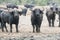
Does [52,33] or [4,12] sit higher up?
[4,12]

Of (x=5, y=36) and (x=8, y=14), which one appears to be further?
(x=8, y=14)

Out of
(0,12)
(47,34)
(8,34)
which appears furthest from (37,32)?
(0,12)

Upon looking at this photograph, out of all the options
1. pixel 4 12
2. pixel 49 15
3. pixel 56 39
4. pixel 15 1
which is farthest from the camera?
pixel 15 1

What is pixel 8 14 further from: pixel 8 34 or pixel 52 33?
pixel 52 33

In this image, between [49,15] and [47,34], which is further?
[49,15]

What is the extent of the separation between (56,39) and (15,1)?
192 feet

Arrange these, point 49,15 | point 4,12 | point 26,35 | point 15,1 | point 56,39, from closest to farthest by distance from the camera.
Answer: point 56,39 → point 26,35 → point 4,12 → point 49,15 → point 15,1

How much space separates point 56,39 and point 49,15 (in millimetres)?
6269

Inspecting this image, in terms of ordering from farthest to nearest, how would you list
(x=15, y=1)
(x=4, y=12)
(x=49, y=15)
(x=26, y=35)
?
(x=15, y=1) → (x=49, y=15) → (x=4, y=12) → (x=26, y=35)

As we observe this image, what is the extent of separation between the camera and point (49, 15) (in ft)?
76.7

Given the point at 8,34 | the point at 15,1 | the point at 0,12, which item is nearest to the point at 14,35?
the point at 8,34

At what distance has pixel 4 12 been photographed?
66.3 ft

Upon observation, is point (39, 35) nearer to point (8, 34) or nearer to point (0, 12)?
point (8, 34)

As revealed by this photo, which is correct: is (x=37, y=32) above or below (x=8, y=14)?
below
